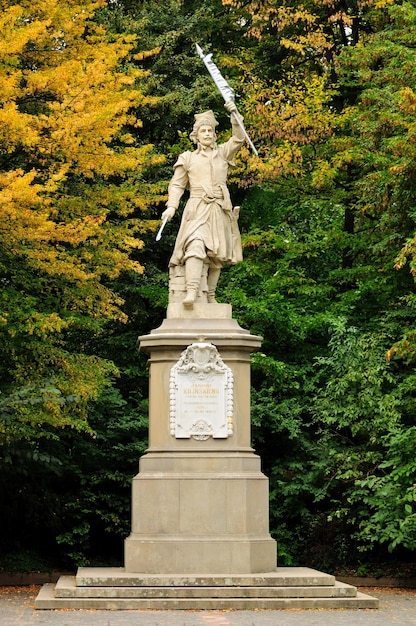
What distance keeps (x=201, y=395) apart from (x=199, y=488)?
3.92 feet

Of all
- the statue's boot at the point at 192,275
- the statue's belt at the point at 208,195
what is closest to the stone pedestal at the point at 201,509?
the statue's boot at the point at 192,275

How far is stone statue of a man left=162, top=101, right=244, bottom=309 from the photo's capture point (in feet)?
55.7

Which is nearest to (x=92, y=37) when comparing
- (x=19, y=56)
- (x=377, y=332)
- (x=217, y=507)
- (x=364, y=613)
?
(x=19, y=56)

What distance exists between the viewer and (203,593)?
48.4ft

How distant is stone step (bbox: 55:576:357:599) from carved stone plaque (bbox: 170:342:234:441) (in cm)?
223

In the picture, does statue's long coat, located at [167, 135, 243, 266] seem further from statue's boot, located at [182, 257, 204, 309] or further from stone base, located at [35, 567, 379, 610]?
stone base, located at [35, 567, 379, 610]

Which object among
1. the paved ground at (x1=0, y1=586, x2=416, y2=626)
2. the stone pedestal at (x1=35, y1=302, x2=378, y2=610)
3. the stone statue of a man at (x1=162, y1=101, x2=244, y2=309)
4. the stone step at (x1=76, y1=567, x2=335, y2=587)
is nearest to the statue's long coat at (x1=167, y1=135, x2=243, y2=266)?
the stone statue of a man at (x1=162, y1=101, x2=244, y2=309)

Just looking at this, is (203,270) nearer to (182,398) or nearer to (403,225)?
(182,398)

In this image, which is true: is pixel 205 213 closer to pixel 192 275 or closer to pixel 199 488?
pixel 192 275

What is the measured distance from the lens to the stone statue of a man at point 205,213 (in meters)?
17.0

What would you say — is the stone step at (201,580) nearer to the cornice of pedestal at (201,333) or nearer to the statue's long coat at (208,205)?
the cornice of pedestal at (201,333)

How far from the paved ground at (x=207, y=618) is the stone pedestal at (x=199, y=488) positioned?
160cm

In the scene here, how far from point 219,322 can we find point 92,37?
674cm

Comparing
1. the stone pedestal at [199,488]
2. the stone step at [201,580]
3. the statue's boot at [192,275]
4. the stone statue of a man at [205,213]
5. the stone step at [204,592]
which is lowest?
the stone step at [204,592]
